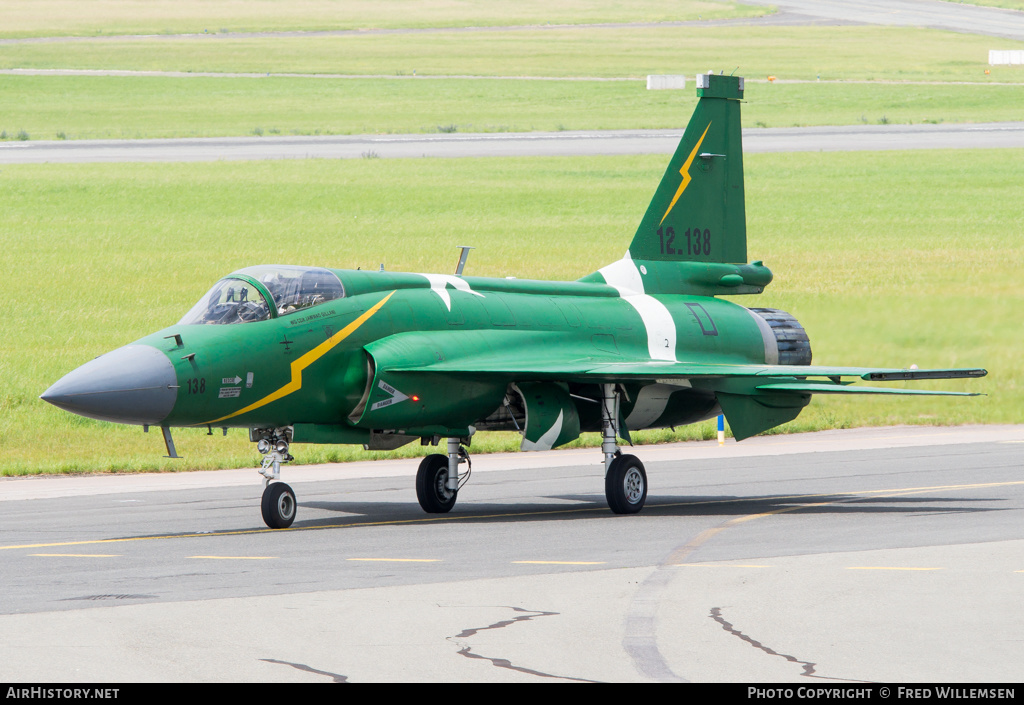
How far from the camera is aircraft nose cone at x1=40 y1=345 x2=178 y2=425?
14.5 m

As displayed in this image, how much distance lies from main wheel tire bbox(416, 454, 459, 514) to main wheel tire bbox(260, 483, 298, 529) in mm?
2522

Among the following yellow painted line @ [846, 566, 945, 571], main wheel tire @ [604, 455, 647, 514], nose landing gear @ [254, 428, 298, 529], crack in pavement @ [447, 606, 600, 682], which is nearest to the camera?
crack in pavement @ [447, 606, 600, 682]

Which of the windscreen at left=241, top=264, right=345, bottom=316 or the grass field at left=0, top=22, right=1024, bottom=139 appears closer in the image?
the windscreen at left=241, top=264, right=345, bottom=316

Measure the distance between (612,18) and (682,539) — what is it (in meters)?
123

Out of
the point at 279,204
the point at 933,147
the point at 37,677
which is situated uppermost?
the point at 933,147

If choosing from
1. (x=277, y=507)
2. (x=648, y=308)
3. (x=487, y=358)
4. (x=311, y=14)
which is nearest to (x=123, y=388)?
(x=277, y=507)

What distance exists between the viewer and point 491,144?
65.3 m

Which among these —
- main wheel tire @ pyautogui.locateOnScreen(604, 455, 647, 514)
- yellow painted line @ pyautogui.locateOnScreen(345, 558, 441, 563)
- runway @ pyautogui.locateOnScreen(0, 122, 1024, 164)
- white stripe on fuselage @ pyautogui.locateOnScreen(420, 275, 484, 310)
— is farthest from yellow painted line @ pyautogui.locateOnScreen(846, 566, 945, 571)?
runway @ pyautogui.locateOnScreen(0, 122, 1024, 164)

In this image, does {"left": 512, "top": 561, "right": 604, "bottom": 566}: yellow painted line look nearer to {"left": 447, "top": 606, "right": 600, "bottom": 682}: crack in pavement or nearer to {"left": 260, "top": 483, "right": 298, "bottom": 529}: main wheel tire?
{"left": 447, "top": 606, "right": 600, "bottom": 682}: crack in pavement

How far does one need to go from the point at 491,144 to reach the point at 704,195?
4448 cm

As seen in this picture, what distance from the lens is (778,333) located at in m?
20.8

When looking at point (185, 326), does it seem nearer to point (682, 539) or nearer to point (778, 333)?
point (682, 539)

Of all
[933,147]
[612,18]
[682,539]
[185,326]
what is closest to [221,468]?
[185,326]

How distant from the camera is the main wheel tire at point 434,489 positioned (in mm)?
18312
